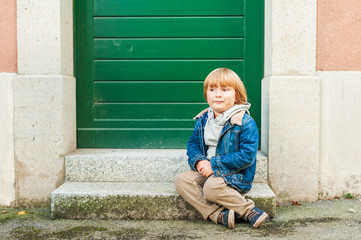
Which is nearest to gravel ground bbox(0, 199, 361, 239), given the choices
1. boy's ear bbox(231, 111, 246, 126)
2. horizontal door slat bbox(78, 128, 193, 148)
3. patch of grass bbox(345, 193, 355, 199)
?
patch of grass bbox(345, 193, 355, 199)

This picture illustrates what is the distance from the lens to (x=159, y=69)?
4.14 meters

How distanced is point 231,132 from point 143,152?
1.10 metres

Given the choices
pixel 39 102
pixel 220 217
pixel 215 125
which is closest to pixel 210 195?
pixel 220 217

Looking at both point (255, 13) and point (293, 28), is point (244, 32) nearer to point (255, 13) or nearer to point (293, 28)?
point (255, 13)

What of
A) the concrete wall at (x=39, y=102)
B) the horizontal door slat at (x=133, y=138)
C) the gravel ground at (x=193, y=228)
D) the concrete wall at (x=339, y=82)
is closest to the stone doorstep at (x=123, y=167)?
the concrete wall at (x=39, y=102)

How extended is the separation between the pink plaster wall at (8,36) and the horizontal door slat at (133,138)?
3.04 ft

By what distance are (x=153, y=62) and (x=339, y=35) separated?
180 cm

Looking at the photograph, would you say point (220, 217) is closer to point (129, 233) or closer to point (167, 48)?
point (129, 233)

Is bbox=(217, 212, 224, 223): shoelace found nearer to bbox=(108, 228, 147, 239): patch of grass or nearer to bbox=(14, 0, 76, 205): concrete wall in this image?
bbox=(108, 228, 147, 239): patch of grass

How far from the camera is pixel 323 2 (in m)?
3.72

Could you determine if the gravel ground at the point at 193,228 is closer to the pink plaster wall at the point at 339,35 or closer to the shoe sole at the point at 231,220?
the shoe sole at the point at 231,220

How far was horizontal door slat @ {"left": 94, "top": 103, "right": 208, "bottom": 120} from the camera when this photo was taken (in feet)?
13.6

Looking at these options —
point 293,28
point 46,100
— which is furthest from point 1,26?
point 293,28

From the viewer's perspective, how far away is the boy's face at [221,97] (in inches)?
126
